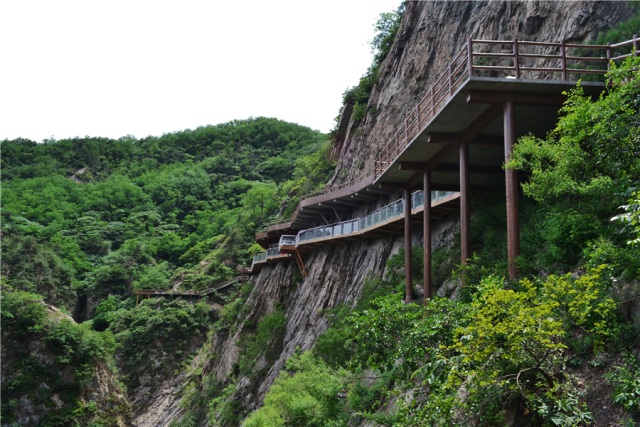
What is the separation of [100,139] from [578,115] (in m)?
117

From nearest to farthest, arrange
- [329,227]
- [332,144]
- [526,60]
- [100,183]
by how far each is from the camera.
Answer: [526,60], [329,227], [332,144], [100,183]

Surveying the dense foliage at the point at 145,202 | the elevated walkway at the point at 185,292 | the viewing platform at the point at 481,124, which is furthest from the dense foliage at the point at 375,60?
the elevated walkway at the point at 185,292

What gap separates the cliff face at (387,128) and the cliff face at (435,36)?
4cm

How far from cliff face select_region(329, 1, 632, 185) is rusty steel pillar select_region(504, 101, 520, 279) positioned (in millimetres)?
6762

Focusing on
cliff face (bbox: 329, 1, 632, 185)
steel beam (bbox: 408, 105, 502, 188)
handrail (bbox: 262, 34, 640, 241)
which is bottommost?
steel beam (bbox: 408, 105, 502, 188)

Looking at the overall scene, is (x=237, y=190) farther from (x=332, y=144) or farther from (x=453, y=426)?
(x=453, y=426)

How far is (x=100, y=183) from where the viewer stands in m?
92.9

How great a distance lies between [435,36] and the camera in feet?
89.6

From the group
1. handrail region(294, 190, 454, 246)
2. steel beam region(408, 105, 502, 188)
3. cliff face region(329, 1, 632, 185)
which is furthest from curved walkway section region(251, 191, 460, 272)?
cliff face region(329, 1, 632, 185)

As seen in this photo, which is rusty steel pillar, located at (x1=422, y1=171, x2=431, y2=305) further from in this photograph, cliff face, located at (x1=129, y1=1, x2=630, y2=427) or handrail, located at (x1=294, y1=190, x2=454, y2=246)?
handrail, located at (x1=294, y1=190, x2=454, y2=246)

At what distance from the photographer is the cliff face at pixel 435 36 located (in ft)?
54.1

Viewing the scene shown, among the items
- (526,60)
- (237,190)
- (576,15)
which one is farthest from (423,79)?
(237,190)

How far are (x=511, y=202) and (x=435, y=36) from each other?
61.0ft

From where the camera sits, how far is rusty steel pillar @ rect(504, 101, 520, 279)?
11211 millimetres
